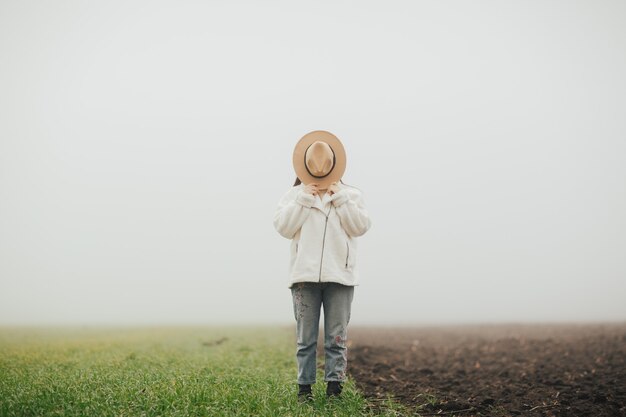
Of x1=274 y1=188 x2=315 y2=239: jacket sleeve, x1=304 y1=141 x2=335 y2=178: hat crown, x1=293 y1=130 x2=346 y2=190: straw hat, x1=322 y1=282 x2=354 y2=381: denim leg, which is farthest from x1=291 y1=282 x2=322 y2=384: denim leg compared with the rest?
x1=304 y1=141 x2=335 y2=178: hat crown

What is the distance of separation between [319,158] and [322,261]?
3.76ft

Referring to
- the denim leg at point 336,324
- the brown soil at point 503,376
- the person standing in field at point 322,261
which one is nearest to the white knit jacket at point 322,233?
the person standing in field at point 322,261

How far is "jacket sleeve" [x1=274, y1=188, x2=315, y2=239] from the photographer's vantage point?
5387mm

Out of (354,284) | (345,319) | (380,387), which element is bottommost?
(380,387)

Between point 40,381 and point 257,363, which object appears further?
point 257,363

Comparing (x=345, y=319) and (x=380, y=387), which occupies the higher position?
(x=345, y=319)

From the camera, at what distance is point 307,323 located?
5.38 m

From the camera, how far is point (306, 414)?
4.95 meters

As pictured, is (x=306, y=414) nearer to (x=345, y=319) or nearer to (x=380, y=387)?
(x=345, y=319)

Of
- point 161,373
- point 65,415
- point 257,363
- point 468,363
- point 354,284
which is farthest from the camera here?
point 468,363

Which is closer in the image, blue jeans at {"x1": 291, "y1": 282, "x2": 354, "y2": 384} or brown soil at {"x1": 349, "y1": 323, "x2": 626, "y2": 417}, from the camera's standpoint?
blue jeans at {"x1": 291, "y1": 282, "x2": 354, "y2": 384}

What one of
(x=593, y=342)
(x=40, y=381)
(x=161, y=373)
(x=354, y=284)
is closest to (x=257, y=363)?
(x=161, y=373)

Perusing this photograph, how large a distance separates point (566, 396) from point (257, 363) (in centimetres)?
484

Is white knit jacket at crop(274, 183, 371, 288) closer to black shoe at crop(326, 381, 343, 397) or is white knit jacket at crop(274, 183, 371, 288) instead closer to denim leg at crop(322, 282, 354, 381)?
denim leg at crop(322, 282, 354, 381)
